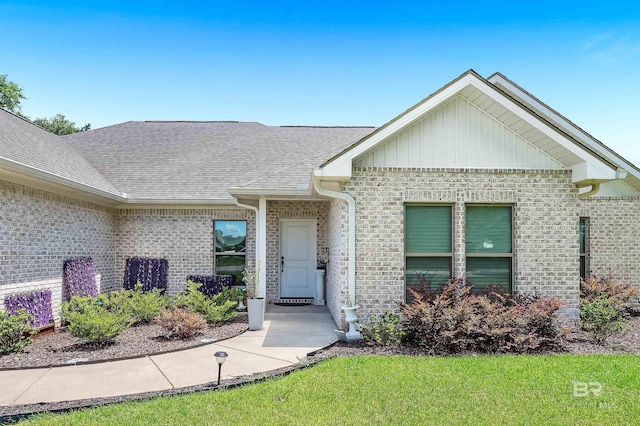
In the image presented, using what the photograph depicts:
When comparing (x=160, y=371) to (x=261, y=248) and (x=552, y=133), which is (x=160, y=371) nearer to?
(x=261, y=248)

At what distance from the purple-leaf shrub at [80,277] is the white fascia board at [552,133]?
922 cm

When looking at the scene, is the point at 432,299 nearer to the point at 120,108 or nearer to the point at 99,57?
the point at 99,57

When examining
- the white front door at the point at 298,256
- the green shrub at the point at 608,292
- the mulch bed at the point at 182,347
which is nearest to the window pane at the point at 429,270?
the mulch bed at the point at 182,347

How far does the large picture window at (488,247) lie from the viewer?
8250 millimetres

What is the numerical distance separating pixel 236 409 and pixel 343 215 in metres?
4.28

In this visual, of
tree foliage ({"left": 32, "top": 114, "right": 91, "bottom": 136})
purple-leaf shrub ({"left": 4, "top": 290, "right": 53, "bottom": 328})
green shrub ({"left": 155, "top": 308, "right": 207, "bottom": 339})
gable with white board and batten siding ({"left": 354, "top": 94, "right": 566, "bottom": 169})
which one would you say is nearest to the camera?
purple-leaf shrub ({"left": 4, "top": 290, "right": 53, "bottom": 328})

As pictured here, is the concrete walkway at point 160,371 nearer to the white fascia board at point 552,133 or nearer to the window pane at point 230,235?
the window pane at point 230,235

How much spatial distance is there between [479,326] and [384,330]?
5.21ft

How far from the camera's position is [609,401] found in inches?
191

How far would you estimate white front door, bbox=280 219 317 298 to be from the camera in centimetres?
1277

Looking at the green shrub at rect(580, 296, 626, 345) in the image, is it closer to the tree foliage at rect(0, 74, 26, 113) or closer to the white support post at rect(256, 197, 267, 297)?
the white support post at rect(256, 197, 267, 297)

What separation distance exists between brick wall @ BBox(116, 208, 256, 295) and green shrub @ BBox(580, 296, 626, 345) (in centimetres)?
914

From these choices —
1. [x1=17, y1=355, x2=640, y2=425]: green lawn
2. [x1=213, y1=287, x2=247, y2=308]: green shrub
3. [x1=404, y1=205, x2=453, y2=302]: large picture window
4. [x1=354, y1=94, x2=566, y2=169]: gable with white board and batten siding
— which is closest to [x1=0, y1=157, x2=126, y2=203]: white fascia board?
[x1=213, y1=287, x2=247, y2=308]: green shrub

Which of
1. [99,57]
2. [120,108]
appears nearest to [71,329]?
[99,57]
